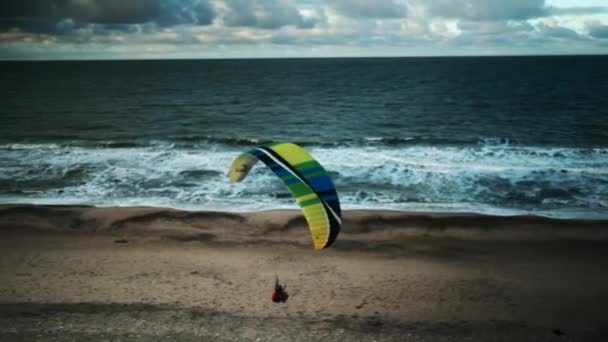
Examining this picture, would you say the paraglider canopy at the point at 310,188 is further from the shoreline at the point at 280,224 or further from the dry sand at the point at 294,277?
the shoreline at the point at 280,224

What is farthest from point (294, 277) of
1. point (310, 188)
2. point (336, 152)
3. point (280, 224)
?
point (336, 152)

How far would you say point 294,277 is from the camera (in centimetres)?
1164

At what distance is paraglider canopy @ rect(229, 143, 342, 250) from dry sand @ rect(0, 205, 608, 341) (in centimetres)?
260

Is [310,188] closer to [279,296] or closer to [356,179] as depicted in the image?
[279,296]

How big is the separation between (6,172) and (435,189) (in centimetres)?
2129

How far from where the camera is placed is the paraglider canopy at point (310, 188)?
7676 mm

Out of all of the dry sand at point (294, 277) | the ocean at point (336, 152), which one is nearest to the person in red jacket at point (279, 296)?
the dry sand at point (294, 277)

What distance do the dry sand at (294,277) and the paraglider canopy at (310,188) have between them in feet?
8.53

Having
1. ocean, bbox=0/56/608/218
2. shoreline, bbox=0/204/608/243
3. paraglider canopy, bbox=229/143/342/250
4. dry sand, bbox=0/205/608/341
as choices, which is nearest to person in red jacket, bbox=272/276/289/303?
dry sand, bbox=0/205/608/341

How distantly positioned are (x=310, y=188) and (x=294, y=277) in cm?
458

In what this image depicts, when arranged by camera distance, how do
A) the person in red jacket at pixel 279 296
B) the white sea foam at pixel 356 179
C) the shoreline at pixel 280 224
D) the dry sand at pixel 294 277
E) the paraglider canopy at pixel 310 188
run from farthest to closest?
1. the white sea foam at pixel 356 179
2. the shoreline at pixel 280 224
3. the person in red jacket at pixel 279 296
4. the dry sand at pixel 294 277
5. the paraglider canopy at pixel 310 188

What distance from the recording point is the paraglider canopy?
768cm

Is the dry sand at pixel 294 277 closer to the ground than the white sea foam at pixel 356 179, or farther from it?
closer to the ground

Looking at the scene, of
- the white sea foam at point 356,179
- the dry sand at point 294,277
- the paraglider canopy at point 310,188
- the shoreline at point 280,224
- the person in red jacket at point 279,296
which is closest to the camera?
the paraglider canopy at point 310,188
